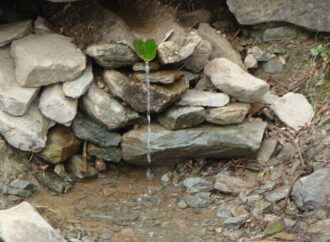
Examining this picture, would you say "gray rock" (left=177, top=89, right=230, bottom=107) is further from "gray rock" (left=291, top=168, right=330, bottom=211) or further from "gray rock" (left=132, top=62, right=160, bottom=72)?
"gray rock" (left=291, top=168, right=330, bottom=211)

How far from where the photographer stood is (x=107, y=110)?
485 cm

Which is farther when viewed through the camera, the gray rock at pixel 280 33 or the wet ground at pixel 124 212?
the gray rock at pixel 280 33

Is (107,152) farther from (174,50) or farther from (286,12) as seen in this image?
(286,12)

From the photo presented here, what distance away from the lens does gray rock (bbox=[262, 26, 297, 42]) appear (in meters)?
5.27

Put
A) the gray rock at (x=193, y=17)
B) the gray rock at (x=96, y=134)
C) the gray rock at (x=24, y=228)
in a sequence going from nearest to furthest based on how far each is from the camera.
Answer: the gray rock at (x=24, y=228), the gray rock at (x=96, y=134), the gray rock at (x=193, y=17)

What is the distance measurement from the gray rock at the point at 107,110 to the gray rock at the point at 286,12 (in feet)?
3.91

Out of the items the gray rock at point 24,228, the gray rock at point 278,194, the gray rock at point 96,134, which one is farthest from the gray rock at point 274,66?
the gray rock at point 24,228

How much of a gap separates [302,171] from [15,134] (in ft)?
6.65

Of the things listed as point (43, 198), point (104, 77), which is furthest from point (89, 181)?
point (104, 77)

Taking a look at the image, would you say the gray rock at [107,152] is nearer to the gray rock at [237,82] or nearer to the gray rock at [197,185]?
the gray rock at [197,185]

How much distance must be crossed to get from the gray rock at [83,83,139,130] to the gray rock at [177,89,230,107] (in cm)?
37

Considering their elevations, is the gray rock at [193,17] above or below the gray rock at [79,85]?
above

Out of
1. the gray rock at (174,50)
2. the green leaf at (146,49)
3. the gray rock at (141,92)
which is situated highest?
the green leaf at (146,49)

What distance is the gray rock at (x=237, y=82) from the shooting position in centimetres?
484
